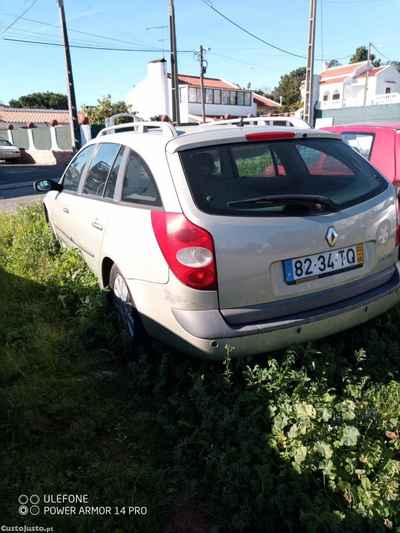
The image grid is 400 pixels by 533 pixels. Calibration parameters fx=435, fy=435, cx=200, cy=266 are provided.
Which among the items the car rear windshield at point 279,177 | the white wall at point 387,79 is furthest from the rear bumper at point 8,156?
the white wall at point 387,79

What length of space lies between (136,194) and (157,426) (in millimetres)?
1558

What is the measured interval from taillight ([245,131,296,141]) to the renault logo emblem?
0.75 metres

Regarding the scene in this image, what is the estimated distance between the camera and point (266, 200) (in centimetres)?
258

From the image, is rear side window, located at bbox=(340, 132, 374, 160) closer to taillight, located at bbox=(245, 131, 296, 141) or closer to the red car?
the red car

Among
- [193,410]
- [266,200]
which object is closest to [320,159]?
[266,200]

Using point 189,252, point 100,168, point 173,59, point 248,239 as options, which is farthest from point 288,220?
point 173,59

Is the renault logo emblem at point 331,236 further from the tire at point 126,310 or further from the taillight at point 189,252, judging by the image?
the tire at point 126,310

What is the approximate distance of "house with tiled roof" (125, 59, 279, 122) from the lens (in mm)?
57875

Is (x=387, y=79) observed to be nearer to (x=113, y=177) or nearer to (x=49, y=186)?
(x=49, y=186)

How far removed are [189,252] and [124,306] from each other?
104 cm

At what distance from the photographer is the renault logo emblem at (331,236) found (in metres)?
2.63

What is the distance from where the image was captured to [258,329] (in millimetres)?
2492

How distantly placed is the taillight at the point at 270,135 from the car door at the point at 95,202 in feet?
3.81

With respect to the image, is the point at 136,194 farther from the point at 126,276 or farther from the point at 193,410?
the point at 193,410
